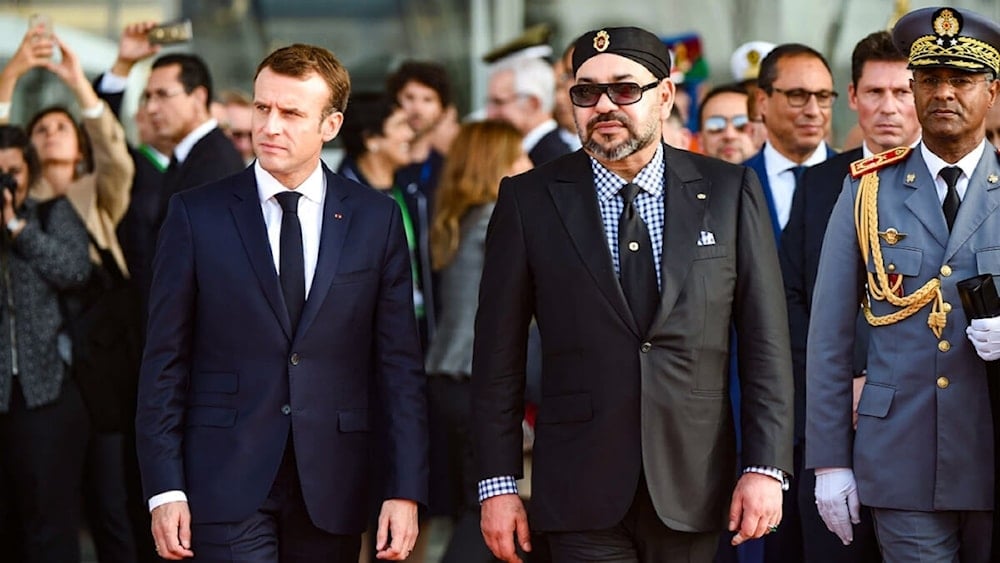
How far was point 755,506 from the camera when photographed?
494 cm

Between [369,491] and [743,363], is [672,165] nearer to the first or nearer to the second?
[743,363]

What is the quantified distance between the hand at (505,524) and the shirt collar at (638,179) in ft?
2.93

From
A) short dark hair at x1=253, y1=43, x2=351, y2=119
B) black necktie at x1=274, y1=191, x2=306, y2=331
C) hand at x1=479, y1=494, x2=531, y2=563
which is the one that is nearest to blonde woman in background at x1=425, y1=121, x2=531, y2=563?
short dark hair at x1=253, y1=43, x2=351, y2=119

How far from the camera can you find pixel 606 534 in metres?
5.00

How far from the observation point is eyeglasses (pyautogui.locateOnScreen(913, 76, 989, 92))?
5.01 m

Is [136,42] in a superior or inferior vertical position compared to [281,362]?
superior

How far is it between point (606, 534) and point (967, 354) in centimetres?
109

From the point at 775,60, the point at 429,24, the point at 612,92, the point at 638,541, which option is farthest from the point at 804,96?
the point at 429,24

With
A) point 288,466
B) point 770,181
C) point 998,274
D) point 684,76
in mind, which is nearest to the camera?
point 998,274

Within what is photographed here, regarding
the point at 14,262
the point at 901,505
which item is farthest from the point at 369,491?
the point at 14,262

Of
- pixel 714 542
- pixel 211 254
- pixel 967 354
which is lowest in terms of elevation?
pixel 714 542

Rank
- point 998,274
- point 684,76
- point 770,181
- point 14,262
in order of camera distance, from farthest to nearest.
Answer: point 684,76, point 14,262, point 770,181, point 998,274

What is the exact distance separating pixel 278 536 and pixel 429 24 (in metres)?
7.54

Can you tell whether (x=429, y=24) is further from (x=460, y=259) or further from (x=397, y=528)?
(x=397, y=528)
